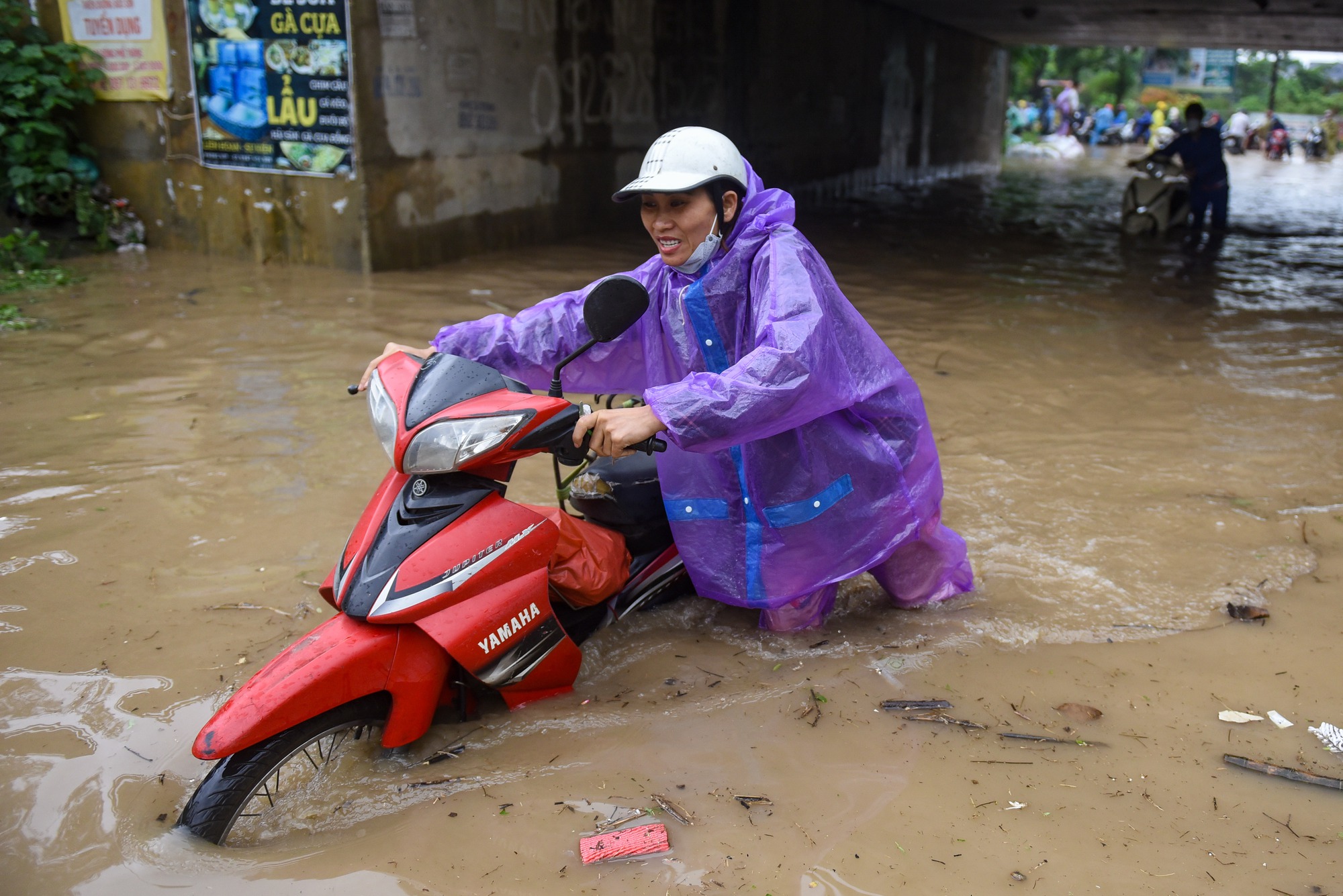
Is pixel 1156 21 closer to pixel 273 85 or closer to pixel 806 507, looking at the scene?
pixel 273 85

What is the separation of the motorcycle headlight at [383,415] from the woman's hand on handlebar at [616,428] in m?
0.39

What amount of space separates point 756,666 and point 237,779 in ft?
4.46

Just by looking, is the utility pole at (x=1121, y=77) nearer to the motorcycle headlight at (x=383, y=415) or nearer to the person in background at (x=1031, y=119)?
the person in background at (x=1031, y=119)

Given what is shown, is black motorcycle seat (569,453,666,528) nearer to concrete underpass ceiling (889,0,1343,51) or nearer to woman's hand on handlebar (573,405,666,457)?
woman's hand on handlebar (573,405,666,457)

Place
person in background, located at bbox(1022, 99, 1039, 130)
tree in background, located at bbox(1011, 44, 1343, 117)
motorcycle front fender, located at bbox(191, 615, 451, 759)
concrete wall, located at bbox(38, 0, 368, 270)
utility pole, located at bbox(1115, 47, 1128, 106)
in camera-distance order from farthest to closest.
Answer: utility pole, located at bbox(1115, 47, 1128, 106)
tree in background, located at bbox(1011, 44, 1343, 117)
person in background, located at bbox(1022, 99, 1039, 130)
concrete wall, located at bbox(38, 0, 368, 270)
motorcycle front fender, located at bbox(191, 615, 451, 759)

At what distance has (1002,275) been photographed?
884cm

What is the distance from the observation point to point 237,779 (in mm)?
1945

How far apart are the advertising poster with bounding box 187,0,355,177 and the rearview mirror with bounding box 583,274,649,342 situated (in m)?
5.97

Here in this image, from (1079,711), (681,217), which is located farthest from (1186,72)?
(681,217)

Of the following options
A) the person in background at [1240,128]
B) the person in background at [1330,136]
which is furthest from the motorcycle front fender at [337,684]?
the person in background at [1240,128]

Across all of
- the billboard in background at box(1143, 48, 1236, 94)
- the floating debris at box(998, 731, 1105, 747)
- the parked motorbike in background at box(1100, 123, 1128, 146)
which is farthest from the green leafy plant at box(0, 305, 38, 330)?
the billboard in background at box(1143, 48, 1236, 94)

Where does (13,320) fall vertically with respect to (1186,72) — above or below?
below

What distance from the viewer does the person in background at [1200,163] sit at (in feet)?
37.4

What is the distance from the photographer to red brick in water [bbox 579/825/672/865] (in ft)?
6.55
